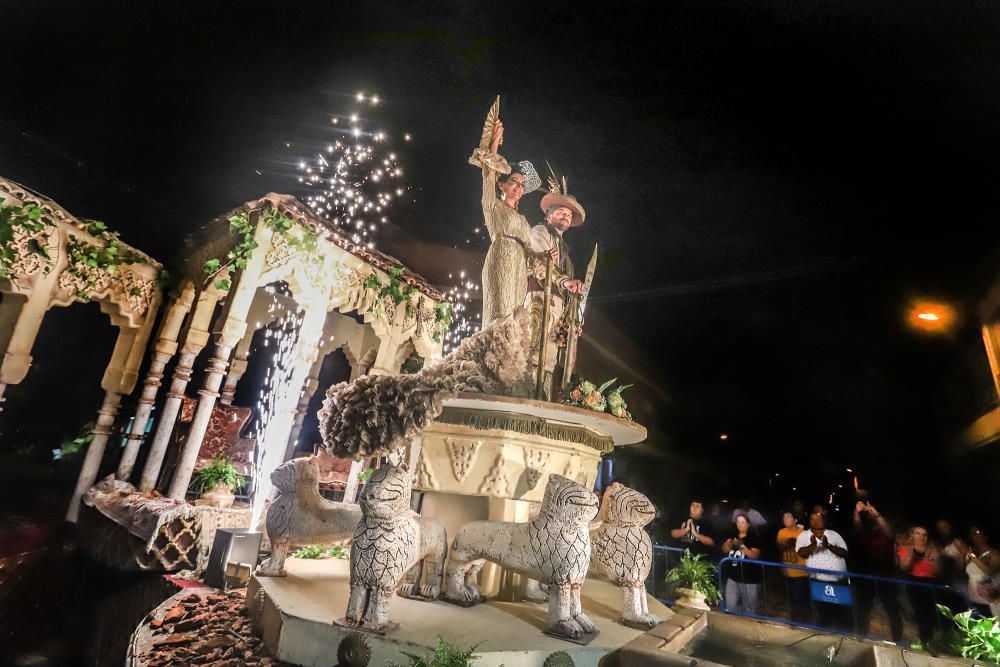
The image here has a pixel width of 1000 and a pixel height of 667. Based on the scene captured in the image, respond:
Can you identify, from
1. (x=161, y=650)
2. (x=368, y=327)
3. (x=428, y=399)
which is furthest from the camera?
(x=368, y=327)

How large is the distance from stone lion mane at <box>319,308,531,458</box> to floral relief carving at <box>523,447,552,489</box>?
1.94ft

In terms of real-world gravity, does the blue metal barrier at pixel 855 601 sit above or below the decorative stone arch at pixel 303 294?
below

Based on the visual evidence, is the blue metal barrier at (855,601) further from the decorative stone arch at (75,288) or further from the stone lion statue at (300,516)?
the decorative stone arch at (75,288)

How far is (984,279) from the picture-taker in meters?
9.53

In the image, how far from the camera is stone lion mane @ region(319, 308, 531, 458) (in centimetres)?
384

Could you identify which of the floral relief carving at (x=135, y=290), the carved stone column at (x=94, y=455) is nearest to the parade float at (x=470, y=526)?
the carved stone column at (x=94, y=455)

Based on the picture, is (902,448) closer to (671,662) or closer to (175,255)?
(671,662)

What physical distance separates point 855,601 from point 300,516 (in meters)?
7.22

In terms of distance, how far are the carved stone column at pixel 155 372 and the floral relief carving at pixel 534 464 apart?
864 centimetres

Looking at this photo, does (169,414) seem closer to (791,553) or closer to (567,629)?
(567,629)

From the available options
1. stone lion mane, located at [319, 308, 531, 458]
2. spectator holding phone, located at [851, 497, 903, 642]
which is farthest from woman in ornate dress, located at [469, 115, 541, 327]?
spectator holding phone, located at [851, 497, 903, 642]

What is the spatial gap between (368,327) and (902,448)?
50.8ft

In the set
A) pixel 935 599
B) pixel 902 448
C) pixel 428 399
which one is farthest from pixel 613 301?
pixel 428 399

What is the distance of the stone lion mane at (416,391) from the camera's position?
3.84m
